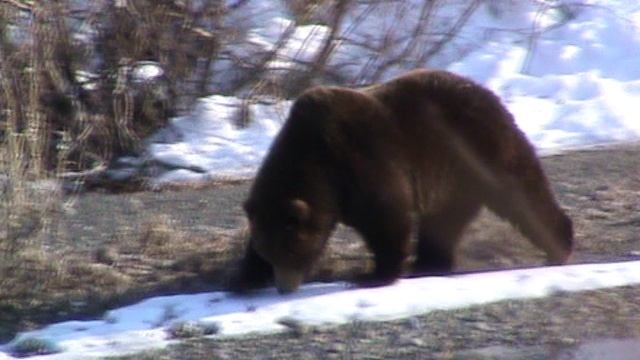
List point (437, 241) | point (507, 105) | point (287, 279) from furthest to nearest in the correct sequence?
point (507, 105)
point (437, 241)
point (287, 279)

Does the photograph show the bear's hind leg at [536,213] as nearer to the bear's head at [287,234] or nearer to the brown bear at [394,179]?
the brown bear at [394,179]

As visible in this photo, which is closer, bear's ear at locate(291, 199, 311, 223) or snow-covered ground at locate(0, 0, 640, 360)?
snow-covered ground at locate(0, 0, 640, 360)

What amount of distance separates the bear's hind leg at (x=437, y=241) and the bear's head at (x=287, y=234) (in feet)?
3.10

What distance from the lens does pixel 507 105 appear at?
15.6 meters

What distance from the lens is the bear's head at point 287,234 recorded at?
332 inches

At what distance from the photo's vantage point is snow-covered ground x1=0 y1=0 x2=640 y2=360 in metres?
7.87

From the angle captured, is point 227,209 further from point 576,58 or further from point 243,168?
point 576,58

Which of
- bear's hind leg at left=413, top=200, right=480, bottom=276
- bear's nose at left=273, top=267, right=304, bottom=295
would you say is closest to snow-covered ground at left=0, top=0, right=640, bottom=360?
bear's nose at left=273, top=267, right=304, bottom=295

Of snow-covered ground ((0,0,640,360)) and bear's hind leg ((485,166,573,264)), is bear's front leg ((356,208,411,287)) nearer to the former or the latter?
snow-covered ground ((0,0,640,360))

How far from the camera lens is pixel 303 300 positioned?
8.22m

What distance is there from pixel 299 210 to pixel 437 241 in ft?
4.12

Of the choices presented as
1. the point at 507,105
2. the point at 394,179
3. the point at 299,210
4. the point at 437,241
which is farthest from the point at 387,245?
the point at 507,105

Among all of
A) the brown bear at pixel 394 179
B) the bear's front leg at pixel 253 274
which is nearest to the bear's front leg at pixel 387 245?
the brown bear at pixel 394 179

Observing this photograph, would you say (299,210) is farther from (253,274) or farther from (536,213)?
(536,213)
